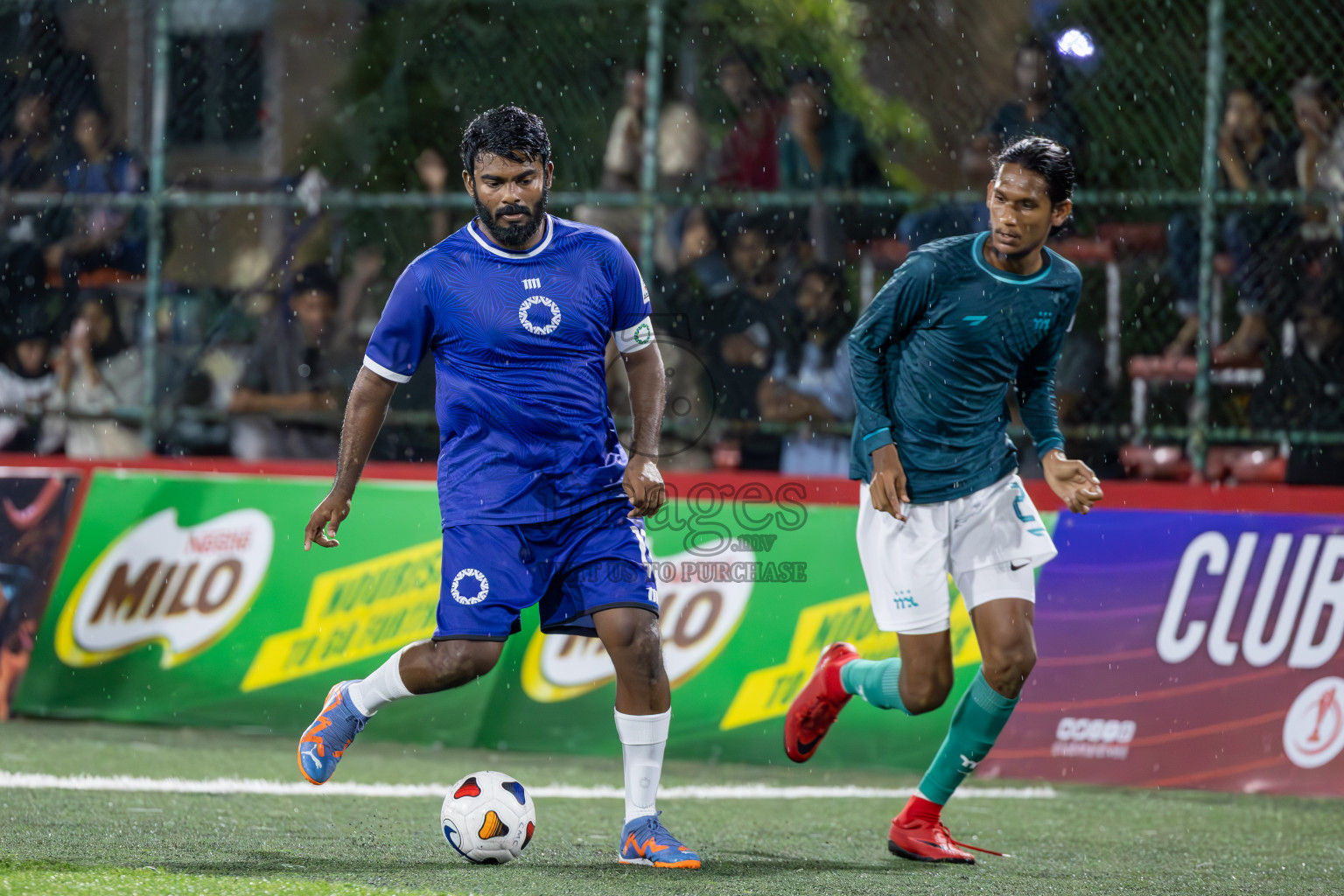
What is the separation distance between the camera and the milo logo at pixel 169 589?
25.1ft

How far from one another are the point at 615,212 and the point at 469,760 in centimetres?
329

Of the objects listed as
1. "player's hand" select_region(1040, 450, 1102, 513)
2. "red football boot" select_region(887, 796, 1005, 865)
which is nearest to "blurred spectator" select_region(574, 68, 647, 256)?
"player's hand" select_region(1040, 450, 1102, 513)

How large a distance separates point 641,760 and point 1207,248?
457 cm

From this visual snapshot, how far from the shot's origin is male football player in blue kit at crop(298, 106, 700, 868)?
455 cm

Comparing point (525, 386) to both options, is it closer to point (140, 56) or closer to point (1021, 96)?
point (1021, 96)

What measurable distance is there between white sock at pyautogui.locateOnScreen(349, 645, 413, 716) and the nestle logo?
3126 millimetres

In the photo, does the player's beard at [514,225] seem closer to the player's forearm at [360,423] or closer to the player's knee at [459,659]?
the player's forearm at [360,423]

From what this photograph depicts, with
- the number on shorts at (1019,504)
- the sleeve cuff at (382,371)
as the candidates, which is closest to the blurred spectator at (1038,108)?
the number on shorts at (1019,504)

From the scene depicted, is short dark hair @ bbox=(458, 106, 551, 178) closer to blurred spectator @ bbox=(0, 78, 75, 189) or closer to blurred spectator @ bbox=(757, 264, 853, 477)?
blurred spectator @ bbox=(757, 264, 853, 477)

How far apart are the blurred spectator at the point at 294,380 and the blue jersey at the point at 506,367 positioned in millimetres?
4687

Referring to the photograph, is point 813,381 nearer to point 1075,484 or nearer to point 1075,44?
point 1075,44

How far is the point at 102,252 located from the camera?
9.50 metres

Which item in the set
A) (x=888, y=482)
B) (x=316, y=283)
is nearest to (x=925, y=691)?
(x=888, y=482)

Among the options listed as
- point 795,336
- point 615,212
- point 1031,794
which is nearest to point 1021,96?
point 795,336
